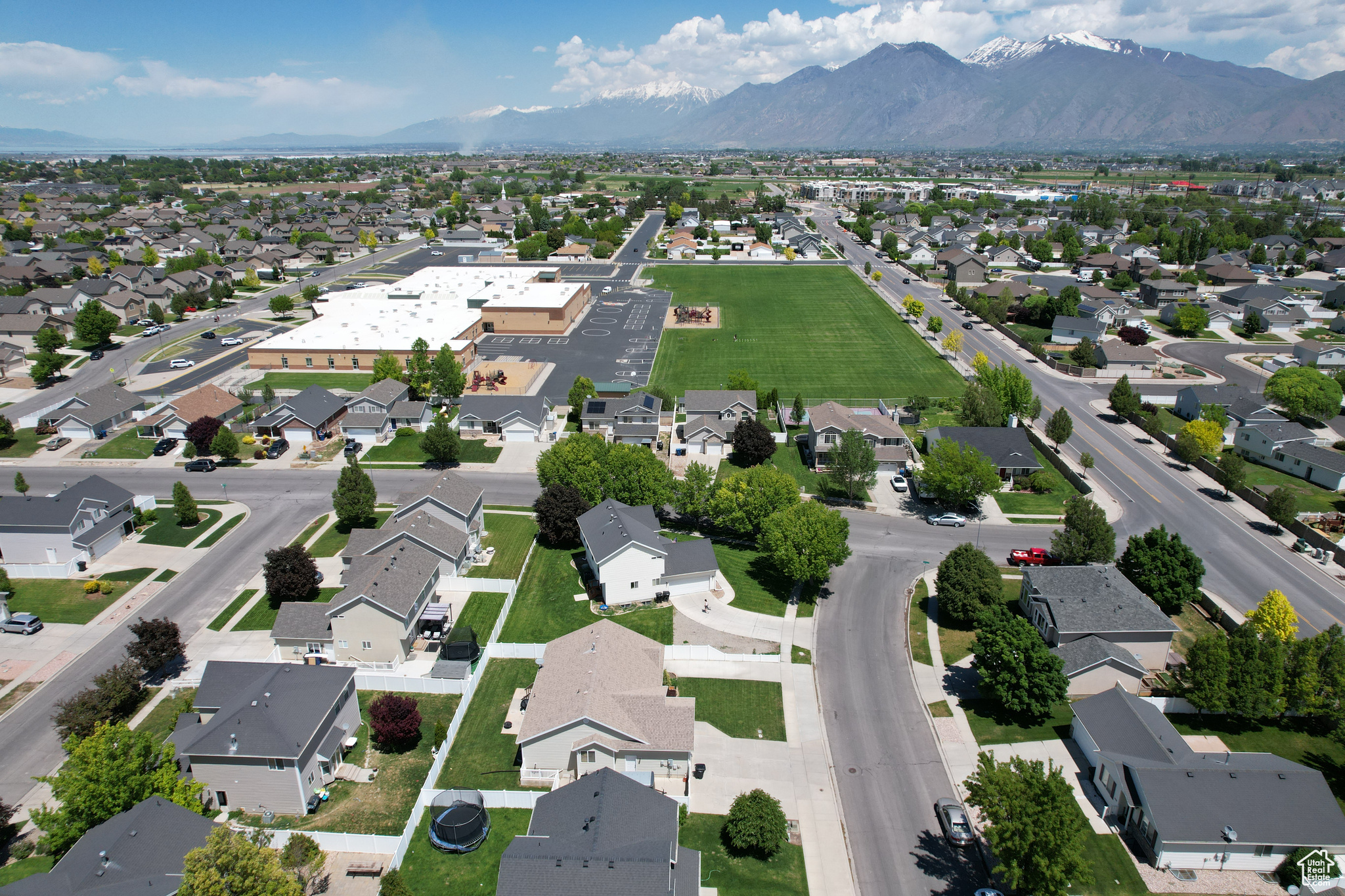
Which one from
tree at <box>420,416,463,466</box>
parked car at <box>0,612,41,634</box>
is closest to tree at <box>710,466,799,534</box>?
tree at <box>420,416,463,466</box>

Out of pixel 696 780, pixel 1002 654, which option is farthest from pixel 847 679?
pixel 696 780

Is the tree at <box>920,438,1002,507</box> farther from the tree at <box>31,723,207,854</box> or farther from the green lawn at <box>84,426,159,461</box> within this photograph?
the green lawn at <box>84,426,159,461</box>

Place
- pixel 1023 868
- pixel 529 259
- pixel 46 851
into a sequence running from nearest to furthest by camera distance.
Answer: pixel 1023 868 < pixel 46 851 < pixel 529 259

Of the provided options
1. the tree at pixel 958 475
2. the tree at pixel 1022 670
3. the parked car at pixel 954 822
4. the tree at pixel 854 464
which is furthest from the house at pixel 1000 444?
the parked car at pixel 954 822

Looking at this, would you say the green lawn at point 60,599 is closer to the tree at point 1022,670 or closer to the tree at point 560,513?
the tree at point 560,513

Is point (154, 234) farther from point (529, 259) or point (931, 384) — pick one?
point (931, 384)

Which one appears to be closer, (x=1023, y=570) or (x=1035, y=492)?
(x=1023, y=570)
